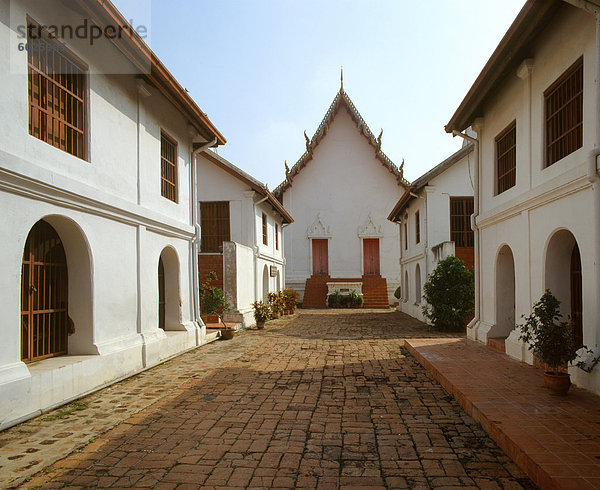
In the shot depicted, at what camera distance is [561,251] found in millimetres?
6910

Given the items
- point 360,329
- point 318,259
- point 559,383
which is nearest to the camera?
point 559,383

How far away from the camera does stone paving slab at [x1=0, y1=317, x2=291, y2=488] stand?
159 inches

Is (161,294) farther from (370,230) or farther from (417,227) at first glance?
(370,230)

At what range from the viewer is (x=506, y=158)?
29.5ft

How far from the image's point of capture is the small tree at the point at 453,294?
13.2 metres

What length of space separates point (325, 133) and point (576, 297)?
76.8 ft

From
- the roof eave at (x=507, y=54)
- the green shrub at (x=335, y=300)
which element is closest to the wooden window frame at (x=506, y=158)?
the roof eave at (x=507, y=54)

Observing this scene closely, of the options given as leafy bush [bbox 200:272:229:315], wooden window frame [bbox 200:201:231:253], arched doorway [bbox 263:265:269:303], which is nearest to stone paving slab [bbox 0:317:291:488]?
leafy bush [bbox 200:272:229:315]

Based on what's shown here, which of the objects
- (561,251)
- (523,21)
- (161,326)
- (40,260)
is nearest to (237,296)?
(161,326)

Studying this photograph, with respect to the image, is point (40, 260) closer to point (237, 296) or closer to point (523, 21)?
point (523, 21)

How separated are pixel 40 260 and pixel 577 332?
24.3 feet

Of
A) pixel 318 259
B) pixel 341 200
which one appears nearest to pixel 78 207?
pixel 318 259

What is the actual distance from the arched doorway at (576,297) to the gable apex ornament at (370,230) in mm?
21184

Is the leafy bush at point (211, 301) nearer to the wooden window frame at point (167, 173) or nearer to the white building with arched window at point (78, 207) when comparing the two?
the white building with arched window at point (78, 207)
